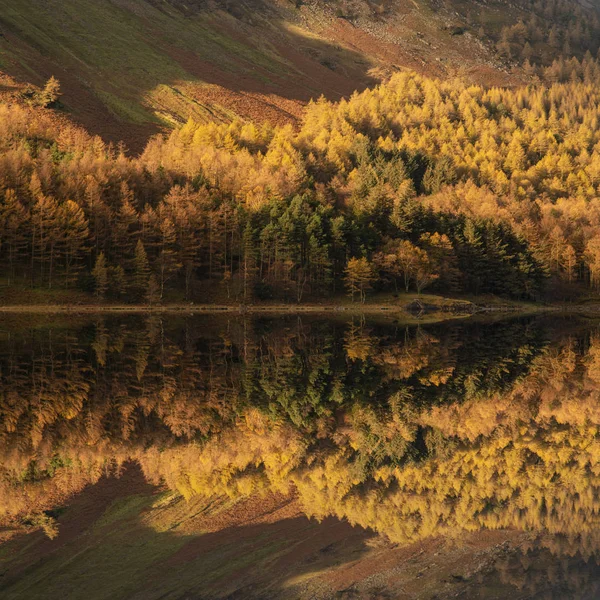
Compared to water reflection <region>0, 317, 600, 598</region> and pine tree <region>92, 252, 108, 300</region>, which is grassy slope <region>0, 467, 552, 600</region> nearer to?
water reflection <region>0, 317, 600, 598</region>

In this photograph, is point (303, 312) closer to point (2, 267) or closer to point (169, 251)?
point (169, 251)

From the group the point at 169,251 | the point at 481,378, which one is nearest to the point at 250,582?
the point at 481,378

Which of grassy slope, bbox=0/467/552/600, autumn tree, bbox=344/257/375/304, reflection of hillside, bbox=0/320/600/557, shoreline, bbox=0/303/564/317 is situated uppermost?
autumn tree, bbox=344/257/375/304

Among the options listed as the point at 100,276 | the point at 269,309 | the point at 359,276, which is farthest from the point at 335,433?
→ the point at 359,276

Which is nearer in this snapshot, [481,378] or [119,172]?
[481,378]

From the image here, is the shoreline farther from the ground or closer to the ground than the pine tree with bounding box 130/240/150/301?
closer to the ground

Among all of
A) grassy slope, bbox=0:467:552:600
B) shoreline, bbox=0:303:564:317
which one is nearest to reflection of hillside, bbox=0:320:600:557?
grassy slope, bbox=0:467:552:600

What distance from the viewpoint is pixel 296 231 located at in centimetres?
12025

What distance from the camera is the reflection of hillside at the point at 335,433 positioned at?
2259cm

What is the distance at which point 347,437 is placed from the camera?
29.1 meters

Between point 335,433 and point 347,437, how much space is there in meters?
0.73

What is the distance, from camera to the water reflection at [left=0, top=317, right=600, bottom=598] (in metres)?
21.5

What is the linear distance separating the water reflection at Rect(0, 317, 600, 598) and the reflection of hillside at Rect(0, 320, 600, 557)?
3.1 inches

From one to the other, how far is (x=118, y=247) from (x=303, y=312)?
25.3m
